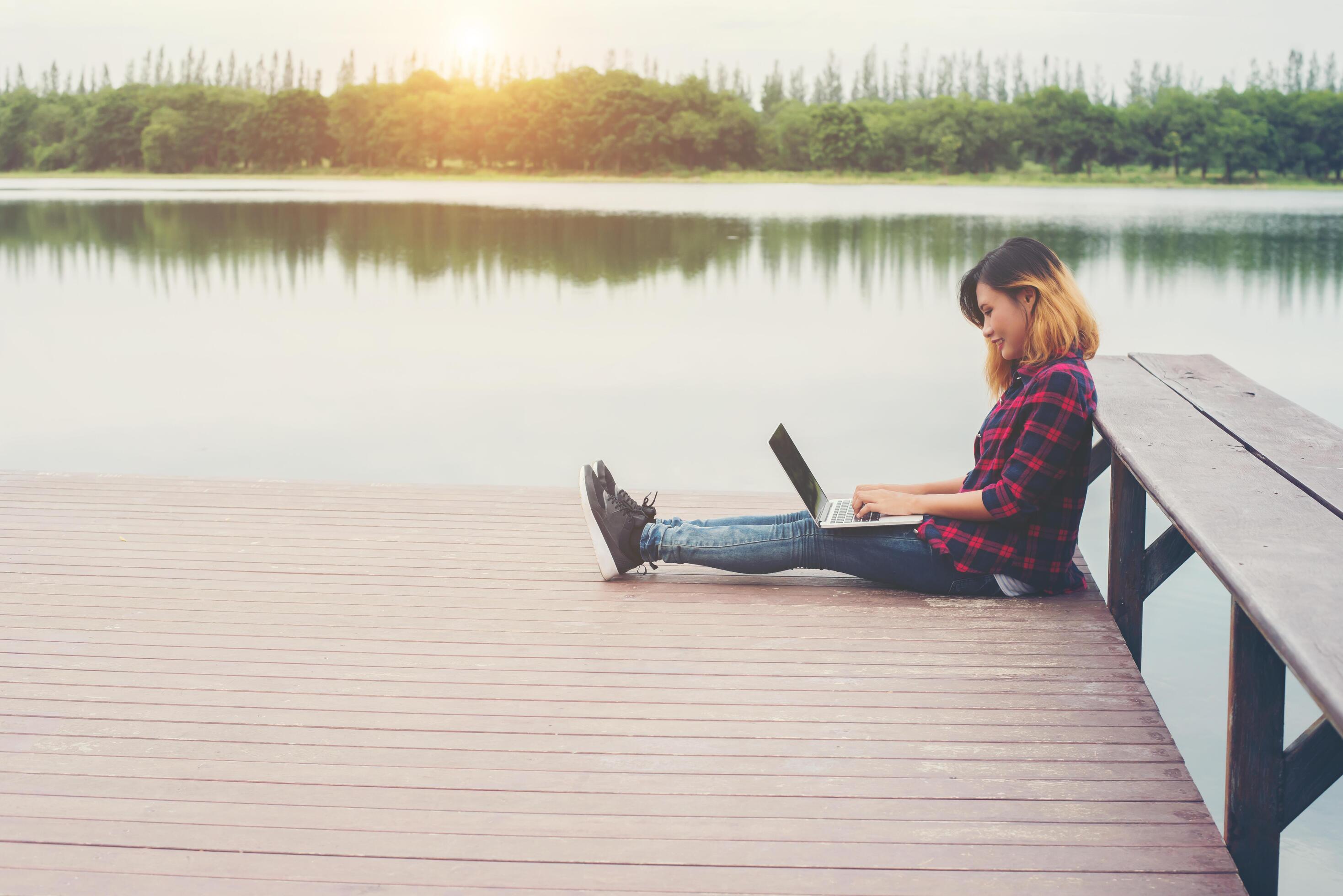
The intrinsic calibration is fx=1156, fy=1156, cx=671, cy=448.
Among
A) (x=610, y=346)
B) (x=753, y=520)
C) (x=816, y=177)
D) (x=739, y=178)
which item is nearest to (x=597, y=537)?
(x=753, y=520)

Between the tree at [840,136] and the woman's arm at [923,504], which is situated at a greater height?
the tree at [840,136]

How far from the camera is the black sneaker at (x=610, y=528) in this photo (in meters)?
3.28

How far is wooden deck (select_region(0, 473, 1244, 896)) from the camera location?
1.92 meters

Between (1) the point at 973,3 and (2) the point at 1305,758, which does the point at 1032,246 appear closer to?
(2) the point at 1305,758

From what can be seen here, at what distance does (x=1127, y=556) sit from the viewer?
3.02 meters

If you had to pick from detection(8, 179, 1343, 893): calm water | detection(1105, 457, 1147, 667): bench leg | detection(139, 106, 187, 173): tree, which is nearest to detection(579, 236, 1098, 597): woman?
detection(1105, 457, 1147, 667): bench leg

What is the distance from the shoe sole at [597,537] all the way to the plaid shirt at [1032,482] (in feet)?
2.88

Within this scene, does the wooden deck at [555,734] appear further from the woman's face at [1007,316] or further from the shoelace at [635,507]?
the woman's face at [1007,316]

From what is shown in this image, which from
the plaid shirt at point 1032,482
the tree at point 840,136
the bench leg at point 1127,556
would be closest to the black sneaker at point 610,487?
the plaid shirt at point 1032,482

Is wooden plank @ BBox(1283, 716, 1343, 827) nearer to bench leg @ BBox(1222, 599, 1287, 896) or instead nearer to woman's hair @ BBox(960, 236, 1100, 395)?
bench leg @ BBox(1222, 599, 1287, 896)

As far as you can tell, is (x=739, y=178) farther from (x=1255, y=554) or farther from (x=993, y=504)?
(x=1255, y=554)

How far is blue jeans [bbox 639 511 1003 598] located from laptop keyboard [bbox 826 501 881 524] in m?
0.03

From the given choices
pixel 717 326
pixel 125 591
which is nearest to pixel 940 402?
pixel 717 326

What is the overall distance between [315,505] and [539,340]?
8972mm
